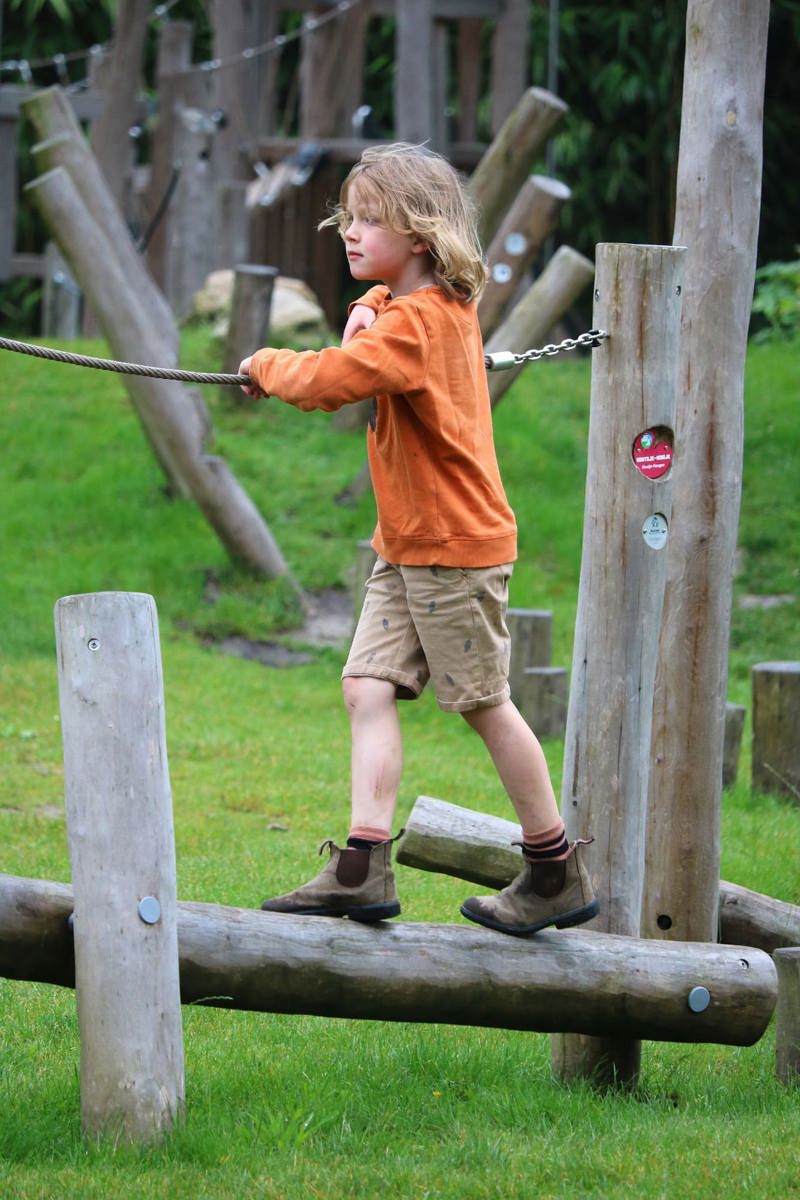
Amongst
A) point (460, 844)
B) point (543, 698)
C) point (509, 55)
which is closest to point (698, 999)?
point (460, 844)

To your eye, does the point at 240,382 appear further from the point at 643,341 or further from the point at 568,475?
the point at 568,475

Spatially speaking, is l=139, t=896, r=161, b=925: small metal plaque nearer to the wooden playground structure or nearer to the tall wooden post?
the wooden playground structure

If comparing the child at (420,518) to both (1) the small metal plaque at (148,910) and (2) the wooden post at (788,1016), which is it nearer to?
(1) the small metal plaque at (148,910)

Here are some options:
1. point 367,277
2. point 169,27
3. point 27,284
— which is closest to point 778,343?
point 169,27

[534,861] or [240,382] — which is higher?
[240,382]

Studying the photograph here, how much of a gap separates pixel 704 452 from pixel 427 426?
1.18 metres

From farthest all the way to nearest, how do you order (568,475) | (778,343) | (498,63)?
(778,343) → (498,63) → (568,475)

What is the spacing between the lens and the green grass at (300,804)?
3.17 meters

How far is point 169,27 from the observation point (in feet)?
44.9

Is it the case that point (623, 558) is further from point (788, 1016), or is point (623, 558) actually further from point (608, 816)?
point (788, 1016)

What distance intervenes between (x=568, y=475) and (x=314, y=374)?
7.98 meters

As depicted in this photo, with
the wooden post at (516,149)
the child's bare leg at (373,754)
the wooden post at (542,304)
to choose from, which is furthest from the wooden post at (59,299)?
the child's bare leg at (373,754)

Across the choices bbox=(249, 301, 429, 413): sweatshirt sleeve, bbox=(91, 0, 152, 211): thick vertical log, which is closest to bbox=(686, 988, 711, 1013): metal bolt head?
bbox=(249, 301, 429, 413): sweatshirt sleeve

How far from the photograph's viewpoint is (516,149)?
945 cm
